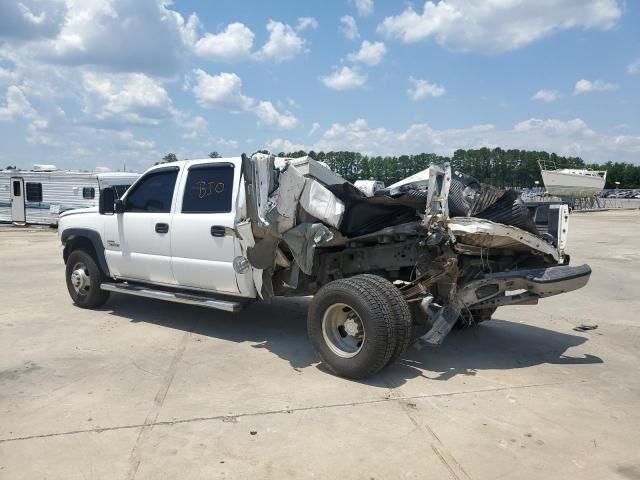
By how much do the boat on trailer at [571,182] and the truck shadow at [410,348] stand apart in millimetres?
38508

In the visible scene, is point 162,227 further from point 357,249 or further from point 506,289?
point 506,289

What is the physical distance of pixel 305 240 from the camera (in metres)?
5.16

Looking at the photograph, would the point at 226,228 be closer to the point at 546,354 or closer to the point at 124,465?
the point at 124,465

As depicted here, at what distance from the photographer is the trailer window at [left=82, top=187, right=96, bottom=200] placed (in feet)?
69.5

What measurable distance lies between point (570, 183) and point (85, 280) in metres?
42.4

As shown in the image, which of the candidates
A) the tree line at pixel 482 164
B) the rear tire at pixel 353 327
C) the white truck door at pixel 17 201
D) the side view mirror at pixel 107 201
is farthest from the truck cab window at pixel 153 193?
the tree line at pixel 482 164

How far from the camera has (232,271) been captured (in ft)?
19.0

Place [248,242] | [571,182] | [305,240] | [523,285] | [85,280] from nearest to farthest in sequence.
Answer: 1. [523,285]
2. [305,240]
3. [248,242]
4. [85,280]
5. [571,182]

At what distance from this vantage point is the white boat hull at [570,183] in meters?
42.0

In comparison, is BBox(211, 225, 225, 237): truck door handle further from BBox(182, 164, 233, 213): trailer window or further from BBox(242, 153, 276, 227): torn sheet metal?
BBox(242, 153, 276, 227): torn sheet metal

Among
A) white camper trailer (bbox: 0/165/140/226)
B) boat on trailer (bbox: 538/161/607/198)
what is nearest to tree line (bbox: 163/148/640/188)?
boat on trailer (bbox: 538/161/607/198)

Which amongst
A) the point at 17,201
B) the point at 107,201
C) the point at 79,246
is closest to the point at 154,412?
the point at 107,201

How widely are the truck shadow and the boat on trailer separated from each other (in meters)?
38.5

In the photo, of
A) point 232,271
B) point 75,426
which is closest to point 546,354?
point 232,271
